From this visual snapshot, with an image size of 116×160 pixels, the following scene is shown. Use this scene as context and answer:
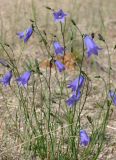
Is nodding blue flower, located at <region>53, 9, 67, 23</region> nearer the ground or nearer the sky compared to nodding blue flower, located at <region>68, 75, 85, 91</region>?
nearer the sky

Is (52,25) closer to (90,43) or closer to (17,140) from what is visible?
(17,140)

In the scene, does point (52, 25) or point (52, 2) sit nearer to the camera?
point (52, 25)

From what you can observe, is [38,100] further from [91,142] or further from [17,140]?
[91,142]

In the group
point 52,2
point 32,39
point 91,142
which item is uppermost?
point 52,2

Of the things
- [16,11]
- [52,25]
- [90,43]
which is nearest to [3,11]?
[16,11]

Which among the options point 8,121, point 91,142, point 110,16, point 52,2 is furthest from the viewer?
point 52,2

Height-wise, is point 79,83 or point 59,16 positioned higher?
point 59,16

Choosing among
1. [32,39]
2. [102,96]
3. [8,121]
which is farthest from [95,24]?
[8,121]

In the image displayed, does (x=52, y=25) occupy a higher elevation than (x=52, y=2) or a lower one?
lower

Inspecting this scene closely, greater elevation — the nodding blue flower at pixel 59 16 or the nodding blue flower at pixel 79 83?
the nodding blue flower at pixel 59 16

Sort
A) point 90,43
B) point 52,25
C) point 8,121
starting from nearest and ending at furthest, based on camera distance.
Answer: point 90,43 < point 8,121 < point 52,25
